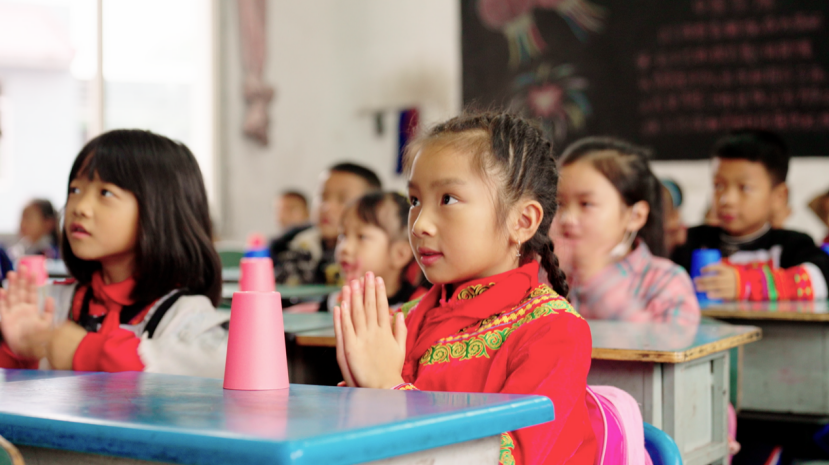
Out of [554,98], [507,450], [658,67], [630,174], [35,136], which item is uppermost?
[658,67]

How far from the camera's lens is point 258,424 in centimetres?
70

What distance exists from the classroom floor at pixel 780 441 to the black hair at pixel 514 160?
1.45 metres

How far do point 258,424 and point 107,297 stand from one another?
3.86ft

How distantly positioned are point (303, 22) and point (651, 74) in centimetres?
322

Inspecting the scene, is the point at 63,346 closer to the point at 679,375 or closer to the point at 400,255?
the point at 679,375

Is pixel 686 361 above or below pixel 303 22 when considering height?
below

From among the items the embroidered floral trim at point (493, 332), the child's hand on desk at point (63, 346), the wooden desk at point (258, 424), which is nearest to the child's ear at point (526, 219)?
the embroidered floral trim at point (493, 332)

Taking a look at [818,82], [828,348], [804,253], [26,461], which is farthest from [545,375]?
[818,82]

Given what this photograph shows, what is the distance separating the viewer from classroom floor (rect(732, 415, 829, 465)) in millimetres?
2484

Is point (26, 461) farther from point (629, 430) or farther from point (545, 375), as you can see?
point (629, 430)

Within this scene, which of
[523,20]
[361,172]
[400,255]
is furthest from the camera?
[523,20]

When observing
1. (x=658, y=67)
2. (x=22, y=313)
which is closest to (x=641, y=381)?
(x=22, y=313)

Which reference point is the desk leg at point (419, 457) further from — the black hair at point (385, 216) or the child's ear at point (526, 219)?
the black hair at point (385, 216)

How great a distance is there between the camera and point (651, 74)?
5.15 metres
